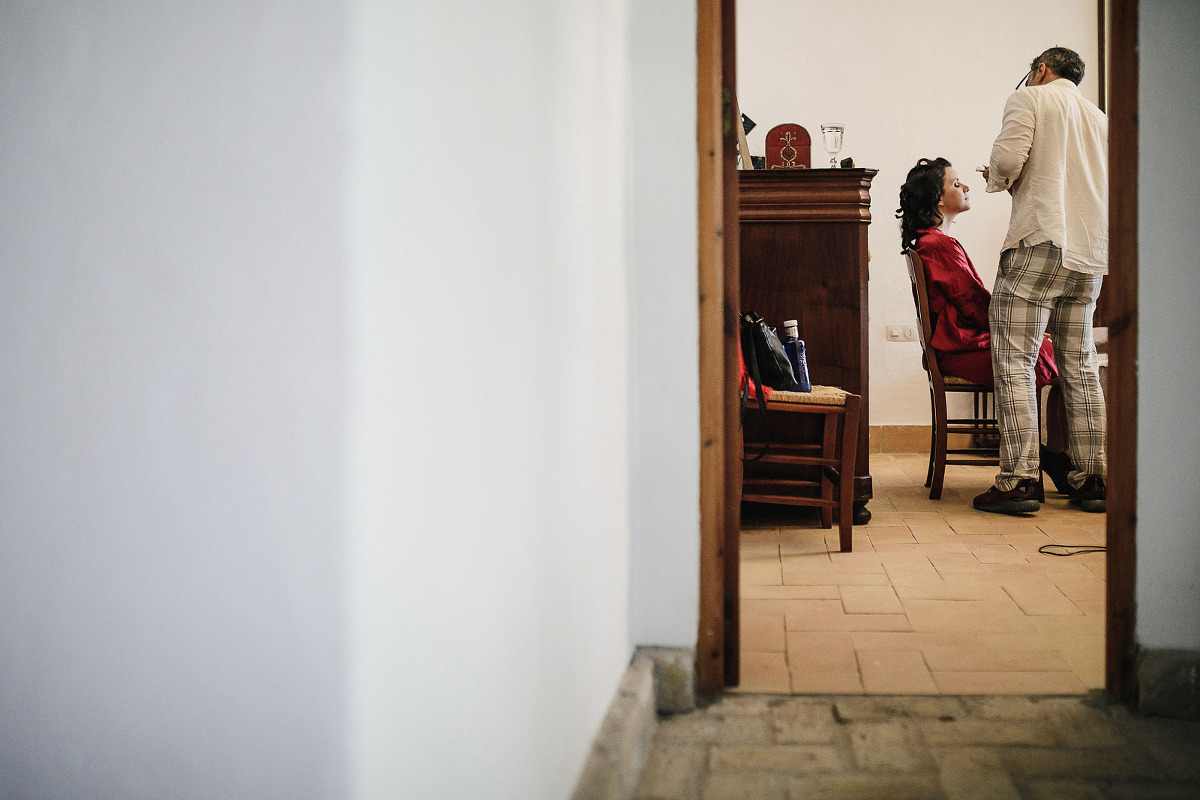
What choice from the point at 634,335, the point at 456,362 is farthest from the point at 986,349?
the point at 456,362

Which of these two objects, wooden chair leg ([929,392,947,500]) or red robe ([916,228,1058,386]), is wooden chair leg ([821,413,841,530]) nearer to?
wooden chair leg ([929,392,947,500])

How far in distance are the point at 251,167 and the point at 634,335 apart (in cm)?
115

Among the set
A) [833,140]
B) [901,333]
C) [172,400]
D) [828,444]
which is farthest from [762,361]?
[901,333]

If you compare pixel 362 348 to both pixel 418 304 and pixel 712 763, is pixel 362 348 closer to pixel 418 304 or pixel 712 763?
pixel 418 304

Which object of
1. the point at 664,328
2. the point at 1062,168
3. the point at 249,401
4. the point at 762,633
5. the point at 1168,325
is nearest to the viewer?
the point at 249,401

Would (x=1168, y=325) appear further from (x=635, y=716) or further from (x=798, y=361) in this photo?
(x=798, y=361)

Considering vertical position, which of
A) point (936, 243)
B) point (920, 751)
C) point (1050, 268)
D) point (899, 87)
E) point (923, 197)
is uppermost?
point (899, 87)

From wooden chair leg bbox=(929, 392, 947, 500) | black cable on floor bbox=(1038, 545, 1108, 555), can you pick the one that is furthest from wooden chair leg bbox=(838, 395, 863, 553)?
wooden chair leg bbox=(929, 392, 947, 500)

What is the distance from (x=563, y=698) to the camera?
44.3 inches

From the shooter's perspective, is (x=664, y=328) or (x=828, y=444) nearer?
(x=664, y=328)

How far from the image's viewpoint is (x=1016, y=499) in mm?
3553

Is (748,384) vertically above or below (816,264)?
below

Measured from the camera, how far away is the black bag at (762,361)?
9.65 ft

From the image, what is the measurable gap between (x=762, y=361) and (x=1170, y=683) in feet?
5.33
